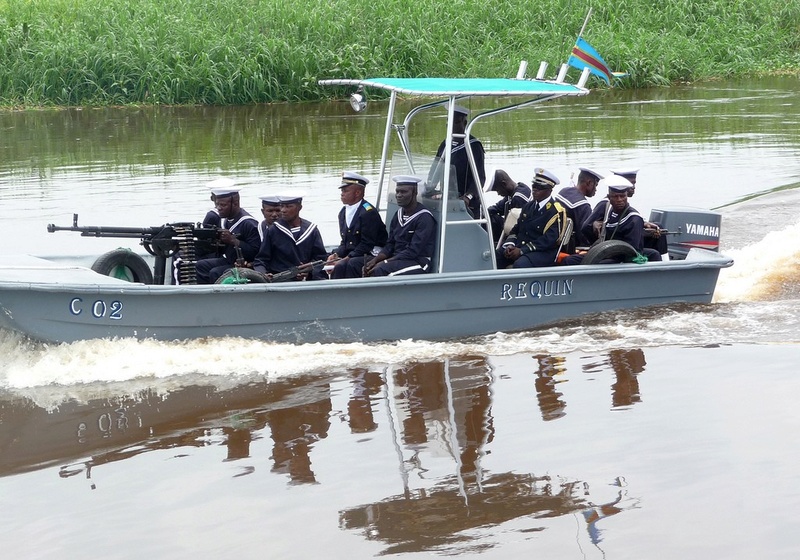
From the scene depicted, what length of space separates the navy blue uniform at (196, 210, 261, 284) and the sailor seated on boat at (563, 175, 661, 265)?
2452 millimetres

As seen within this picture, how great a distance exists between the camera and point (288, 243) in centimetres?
862

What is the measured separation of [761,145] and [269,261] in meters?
11.6

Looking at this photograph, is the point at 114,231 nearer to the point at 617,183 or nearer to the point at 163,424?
the point at 163,424

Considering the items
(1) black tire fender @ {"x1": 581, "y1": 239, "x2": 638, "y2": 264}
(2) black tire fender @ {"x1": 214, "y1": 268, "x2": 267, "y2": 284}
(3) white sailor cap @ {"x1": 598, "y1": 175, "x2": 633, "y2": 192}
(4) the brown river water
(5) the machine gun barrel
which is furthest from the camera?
(3) white sailor cap @ {"x1": 598, "y1": 175, "x2": 633, "y2": 192}

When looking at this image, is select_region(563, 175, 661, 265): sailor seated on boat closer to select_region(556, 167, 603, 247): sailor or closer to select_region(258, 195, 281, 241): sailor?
select_region(556, 167, 603, 247): sailor

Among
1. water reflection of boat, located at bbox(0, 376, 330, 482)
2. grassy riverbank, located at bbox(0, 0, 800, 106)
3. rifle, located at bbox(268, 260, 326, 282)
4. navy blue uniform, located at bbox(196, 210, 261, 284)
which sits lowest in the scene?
water reflection of boat, located at bbox(0, 376, 330, 482)

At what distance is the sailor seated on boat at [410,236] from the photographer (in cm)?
843

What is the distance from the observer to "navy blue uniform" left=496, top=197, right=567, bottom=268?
9.05 meters

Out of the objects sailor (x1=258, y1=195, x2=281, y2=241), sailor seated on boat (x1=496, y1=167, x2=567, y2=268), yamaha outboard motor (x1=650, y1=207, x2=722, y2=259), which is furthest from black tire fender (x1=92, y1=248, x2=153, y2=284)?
yamaha outboard motor (x1=650, y1=207, x2=722, y2=259)

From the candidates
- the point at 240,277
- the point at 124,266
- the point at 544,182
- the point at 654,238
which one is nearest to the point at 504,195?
the point at 544,182

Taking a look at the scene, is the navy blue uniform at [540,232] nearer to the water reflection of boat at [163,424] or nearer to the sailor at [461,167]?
the sailor at [461,167]

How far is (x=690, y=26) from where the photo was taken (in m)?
27.8

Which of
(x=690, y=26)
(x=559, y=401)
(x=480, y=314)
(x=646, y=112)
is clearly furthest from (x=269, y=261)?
(x=690, y=26)

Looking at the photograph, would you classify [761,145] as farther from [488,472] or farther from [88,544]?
[88,544]
